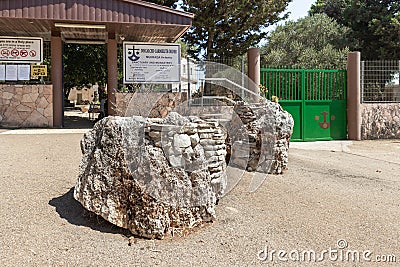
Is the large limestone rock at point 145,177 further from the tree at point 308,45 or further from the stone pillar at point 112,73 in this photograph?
the tree at point 308,45

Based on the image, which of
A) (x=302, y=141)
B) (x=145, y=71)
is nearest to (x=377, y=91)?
(x=302, y=141)

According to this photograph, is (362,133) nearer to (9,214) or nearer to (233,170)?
(233,170)

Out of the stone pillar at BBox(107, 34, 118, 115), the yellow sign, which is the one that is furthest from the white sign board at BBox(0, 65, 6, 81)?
the stone pillar at BBox(107, 34, 118, 115)

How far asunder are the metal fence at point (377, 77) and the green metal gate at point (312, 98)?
718 mm

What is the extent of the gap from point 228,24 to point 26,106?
9558mm

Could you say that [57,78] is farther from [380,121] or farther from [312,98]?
[380,121]

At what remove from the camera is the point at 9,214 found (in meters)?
4.32

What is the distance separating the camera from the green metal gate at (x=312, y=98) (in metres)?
12.5

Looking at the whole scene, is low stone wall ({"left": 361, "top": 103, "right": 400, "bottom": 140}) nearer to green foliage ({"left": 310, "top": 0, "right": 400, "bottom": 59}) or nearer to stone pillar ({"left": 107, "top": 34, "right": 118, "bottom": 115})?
stone pillar ({"left": 107, "top": 34, "right": 118, "bottom": 115})

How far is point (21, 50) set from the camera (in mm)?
12367

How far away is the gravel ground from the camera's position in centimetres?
379

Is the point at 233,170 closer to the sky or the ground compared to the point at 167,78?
closer to the ground

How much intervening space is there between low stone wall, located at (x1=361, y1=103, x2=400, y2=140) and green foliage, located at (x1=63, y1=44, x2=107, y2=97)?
37.1 ft

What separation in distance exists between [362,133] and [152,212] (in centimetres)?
1104
